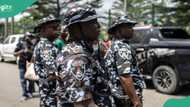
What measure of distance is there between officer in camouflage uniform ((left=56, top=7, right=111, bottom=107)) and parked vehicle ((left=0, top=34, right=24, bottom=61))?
58.1 ft

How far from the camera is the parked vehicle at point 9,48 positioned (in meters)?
20.9

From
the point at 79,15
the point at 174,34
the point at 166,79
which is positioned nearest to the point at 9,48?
the point at 174,34

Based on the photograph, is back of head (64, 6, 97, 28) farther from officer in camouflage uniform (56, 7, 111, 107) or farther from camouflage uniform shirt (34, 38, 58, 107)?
camouflage uniform shirt (34, 38, 58, 107)

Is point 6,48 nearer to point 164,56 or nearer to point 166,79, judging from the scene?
point 164,56

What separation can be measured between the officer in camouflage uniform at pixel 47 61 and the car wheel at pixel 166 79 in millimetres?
6018

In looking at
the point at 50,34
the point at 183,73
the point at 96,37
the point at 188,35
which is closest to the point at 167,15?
the point at 188,35

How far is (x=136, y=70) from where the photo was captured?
4.31m

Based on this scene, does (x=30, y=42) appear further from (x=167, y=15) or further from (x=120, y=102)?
(x=167, y=15)

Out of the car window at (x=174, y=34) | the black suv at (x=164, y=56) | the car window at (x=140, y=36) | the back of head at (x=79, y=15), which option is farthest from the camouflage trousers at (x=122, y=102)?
the car window at (x=174, y=34)

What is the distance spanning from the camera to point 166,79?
1080cm

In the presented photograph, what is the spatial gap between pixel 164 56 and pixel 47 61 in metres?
6.46

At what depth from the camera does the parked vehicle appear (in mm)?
20922

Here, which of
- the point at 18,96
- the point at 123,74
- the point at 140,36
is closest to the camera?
the point at 123,74

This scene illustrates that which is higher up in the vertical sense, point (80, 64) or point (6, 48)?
point (6, 48)
